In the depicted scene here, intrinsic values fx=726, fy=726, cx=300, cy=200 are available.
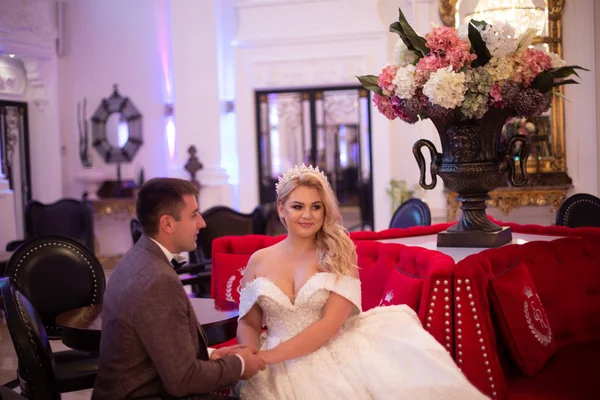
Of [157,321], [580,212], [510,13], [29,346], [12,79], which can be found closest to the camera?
[157,321]

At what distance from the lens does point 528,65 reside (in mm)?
3412

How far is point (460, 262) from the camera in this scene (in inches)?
121

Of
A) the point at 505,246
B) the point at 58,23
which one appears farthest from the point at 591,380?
the point at 58,23

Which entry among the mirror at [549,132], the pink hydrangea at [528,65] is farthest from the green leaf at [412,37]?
the mirror at [549,132]

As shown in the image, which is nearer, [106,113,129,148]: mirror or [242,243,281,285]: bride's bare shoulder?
[242,243,281,285]: bride's bare shoulder

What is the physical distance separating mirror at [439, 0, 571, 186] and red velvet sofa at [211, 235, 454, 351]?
5.36 metres

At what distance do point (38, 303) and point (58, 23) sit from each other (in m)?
8.11

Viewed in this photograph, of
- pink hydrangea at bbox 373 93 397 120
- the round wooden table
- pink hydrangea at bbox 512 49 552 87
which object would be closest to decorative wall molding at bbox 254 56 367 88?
pink hydrangea at bbox 373 93 397 120

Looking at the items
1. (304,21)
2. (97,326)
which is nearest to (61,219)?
(304,21)

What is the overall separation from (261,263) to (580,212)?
3.15 m

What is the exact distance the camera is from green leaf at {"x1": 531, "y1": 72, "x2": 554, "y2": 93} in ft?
11.4

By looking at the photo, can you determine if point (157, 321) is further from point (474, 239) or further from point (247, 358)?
point (474, 239)

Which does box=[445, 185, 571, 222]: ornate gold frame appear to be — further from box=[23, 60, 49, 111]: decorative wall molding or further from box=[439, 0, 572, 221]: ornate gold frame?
box=[23, 60, 49, 111]: decorative wall molding

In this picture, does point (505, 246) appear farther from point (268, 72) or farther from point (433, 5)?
point (268, 72)
